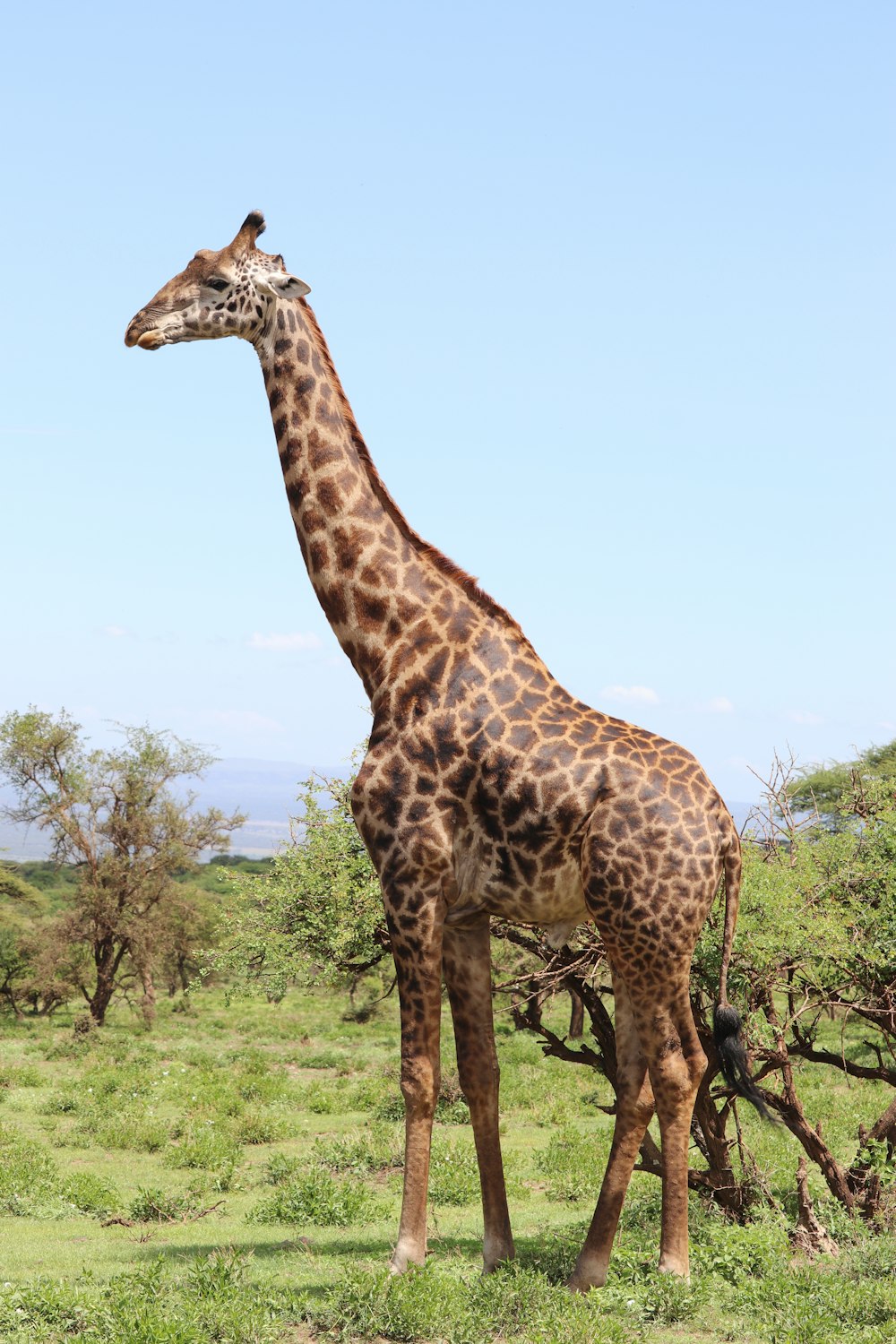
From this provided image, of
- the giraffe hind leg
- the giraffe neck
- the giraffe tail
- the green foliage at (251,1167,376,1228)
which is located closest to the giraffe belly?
the giraffe hind leg

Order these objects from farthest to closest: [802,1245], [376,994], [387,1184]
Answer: [376,994], [387,1184], [802,1245]

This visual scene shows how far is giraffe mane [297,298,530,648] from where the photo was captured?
7.99 meters

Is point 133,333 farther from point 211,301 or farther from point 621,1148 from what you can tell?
point 621,1148

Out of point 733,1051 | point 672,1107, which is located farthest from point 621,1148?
point 733,1051

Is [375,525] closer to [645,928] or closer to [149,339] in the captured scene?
[149,339]

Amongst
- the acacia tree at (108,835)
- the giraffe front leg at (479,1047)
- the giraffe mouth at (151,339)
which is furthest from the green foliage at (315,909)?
the acacia tree at (108,835)

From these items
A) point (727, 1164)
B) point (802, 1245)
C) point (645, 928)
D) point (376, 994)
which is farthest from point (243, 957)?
point (376, 994)

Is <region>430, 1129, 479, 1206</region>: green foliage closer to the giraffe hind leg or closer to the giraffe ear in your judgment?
the giraffe hind leg

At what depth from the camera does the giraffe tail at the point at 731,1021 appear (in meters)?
7.63

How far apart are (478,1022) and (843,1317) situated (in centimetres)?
252

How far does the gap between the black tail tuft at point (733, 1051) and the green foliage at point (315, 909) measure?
17.3 feet

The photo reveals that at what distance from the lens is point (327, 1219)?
1114 cm

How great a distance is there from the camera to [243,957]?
48.7 ft

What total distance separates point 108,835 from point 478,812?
2650 centimetres
